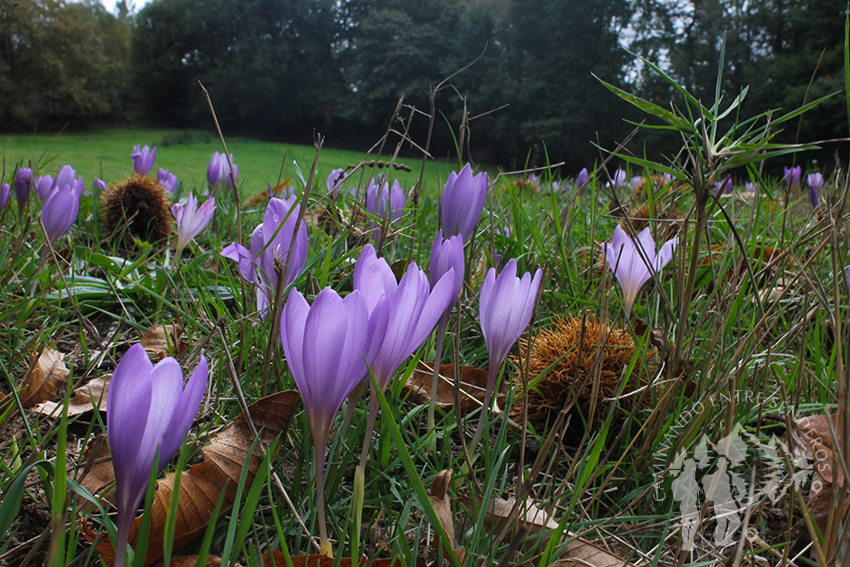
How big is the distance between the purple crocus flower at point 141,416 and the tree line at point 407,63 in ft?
53.1

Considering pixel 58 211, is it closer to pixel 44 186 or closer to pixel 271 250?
pixel 271 250

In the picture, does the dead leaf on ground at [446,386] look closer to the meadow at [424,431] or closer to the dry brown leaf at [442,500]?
the meadow at [424,431]

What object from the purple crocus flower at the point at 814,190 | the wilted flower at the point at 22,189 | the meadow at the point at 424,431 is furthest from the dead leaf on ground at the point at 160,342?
the purple crocus flower at the point at 814,190

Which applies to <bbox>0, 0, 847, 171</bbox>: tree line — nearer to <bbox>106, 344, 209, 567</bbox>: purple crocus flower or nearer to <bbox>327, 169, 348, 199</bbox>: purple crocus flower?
<bbox>327, 169, 348, 199</bbox>: purple crocus flower

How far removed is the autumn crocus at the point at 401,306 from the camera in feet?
1.88

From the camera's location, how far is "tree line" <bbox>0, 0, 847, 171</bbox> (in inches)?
775

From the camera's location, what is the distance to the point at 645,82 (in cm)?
2217

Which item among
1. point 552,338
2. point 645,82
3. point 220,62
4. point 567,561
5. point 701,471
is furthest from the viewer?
point 220,62

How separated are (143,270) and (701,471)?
5.59ft

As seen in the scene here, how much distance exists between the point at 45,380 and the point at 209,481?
581mm

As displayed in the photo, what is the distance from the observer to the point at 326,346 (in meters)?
0.53

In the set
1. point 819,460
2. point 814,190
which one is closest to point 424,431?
point 819,460

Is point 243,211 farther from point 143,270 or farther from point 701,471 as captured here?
point 701,471

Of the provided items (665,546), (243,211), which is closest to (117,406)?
(665,546)
